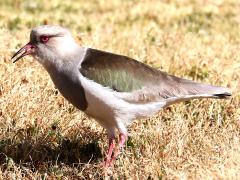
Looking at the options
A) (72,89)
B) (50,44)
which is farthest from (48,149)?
(50,44)

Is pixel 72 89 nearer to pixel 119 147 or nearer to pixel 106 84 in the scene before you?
pixel 106 84

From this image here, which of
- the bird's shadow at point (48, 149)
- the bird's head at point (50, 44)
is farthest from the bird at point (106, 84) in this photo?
the bird's shadow at point (48, 149)

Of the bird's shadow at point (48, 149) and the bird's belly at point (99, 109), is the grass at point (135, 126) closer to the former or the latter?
the bird's shadow at point (48, 149)

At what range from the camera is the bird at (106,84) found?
6.20m

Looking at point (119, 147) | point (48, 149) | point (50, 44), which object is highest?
point (50, 44)

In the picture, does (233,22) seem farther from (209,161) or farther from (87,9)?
(209,161)

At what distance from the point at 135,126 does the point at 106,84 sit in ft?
4.55

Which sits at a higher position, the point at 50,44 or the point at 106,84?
the point at 50,44

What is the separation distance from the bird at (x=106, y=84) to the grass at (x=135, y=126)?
425 mm

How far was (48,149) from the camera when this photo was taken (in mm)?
7035

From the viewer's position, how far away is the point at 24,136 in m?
7.15

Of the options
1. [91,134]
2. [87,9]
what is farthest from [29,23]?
[91,134]

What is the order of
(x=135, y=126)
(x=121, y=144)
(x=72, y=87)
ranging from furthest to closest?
(x=135, y=126)
(x=121, y=144)
(x=72, y=87)

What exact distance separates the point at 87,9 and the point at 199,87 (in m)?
8.85
